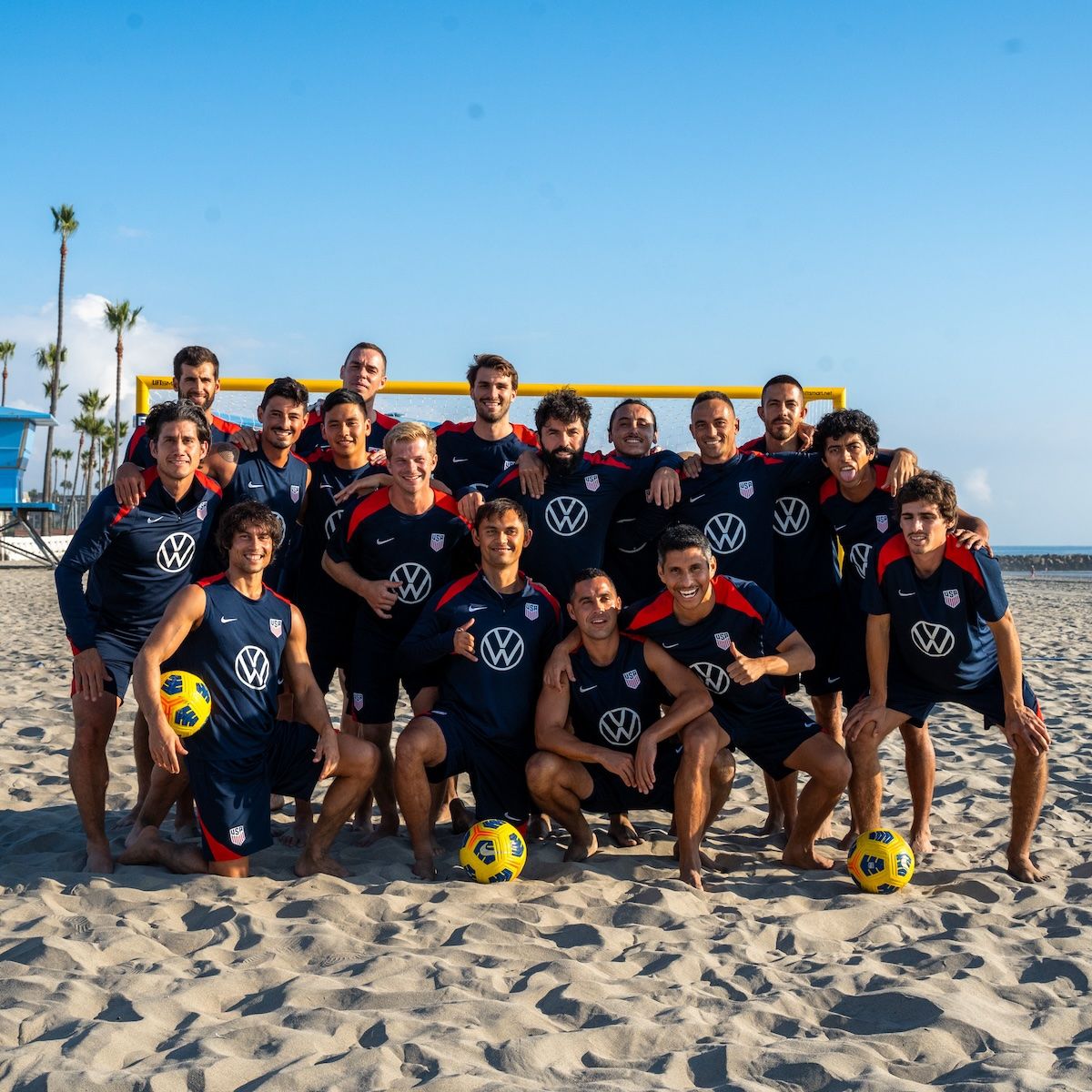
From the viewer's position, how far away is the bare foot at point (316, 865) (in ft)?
13.1

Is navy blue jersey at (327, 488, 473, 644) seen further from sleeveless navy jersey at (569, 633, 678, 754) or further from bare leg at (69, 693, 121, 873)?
bare leg at (69, 693, 121, 873)

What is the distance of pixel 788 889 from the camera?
392cm

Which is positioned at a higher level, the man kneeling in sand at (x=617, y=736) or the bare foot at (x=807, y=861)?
the man kneeling in sand at (x=617, y=736)

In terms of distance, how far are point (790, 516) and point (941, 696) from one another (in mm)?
1029

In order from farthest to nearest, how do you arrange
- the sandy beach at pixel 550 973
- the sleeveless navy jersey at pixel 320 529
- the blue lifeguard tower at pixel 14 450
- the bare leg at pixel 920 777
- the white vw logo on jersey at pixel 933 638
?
the blue lifeguard tower at pixel 14 450 → the sleeveless navy jersey at pixel 320 529 → the bare leg at pixel 920 777 → the white vw logo on jersey at pixel 933 638 → the sandy beach at pixel 550 973

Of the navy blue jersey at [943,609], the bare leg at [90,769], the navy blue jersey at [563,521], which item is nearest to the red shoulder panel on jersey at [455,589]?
the navy blue jersey at [563,521]

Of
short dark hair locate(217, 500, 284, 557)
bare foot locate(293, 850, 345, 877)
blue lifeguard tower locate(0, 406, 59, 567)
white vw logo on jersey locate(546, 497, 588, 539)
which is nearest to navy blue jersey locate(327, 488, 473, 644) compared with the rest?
white vw logo on jersey locate(546, 497, 588, 539)

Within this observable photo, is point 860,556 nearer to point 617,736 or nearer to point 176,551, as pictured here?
point 617,736

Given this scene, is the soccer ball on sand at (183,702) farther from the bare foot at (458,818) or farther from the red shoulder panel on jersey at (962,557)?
the red shoulder panel on jersey at (962,557)

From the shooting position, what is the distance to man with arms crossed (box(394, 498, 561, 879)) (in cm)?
415

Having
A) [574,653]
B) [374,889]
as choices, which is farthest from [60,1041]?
[574,653]

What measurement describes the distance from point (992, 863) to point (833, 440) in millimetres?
1831

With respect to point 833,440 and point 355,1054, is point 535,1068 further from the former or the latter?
point 833,440

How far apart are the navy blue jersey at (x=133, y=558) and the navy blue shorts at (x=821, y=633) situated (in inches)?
104
